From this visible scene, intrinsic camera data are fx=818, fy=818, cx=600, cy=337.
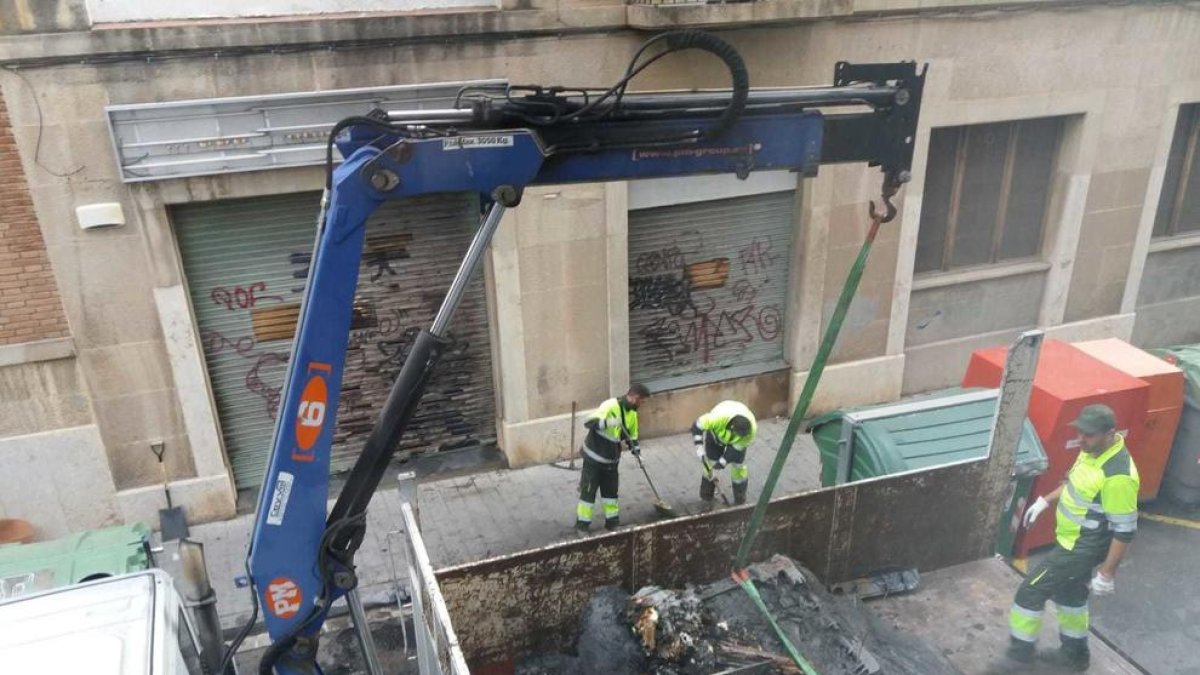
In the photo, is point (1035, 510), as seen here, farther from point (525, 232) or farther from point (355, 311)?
point (355, 311)

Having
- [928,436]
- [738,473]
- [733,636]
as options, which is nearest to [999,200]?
[928,436]

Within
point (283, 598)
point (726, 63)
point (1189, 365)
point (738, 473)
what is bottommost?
point (738, 473)

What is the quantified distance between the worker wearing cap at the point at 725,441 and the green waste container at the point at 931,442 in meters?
0.90

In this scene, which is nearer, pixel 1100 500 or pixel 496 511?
pixel 1100 500

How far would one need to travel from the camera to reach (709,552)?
18.5ft

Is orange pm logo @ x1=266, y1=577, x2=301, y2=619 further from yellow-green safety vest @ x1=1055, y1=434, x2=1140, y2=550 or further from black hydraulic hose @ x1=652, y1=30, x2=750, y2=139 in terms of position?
yellow-green safety vest @ x1=1055, y1=434, x2=1140, y2=550

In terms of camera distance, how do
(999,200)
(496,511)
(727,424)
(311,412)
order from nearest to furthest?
(311,412), (727,424), (496,511), (999,200)

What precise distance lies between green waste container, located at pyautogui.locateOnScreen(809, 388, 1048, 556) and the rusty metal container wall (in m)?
0.45

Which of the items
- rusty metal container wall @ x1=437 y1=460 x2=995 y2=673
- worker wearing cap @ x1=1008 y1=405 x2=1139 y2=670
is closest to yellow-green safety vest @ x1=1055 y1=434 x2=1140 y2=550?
worker wearing cap @ x1=1008 y1=405 x2=1139 y2=670

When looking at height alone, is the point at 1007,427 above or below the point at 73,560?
above

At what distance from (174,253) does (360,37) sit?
2539 mm

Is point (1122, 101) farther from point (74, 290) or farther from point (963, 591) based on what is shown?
point (74, 290)

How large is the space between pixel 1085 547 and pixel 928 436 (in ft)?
4.73

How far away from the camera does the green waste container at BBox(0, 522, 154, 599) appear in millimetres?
5086
